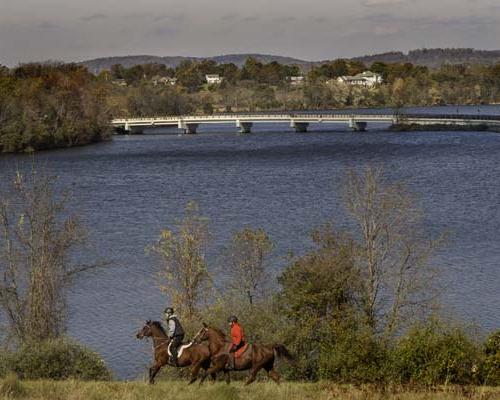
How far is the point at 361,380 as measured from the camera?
2236 cm

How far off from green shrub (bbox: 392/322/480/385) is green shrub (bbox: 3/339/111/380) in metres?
8.15

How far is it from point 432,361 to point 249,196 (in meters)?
56.4

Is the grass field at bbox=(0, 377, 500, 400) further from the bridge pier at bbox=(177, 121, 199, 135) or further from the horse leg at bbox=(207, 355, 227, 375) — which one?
the bridge pier at bbox=(177, 121, 199, 135)

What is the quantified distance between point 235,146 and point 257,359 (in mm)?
111560

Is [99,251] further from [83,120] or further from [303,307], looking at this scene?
[83,120]

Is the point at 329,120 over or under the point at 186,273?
under

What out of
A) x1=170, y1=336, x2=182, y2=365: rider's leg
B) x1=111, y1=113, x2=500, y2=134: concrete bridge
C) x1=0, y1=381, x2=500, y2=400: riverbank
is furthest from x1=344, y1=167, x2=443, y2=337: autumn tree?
x1=111, y1=113, x2=500, y2=134: concrete bridge

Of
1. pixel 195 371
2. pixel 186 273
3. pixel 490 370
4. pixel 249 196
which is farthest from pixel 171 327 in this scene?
pixel 249 196

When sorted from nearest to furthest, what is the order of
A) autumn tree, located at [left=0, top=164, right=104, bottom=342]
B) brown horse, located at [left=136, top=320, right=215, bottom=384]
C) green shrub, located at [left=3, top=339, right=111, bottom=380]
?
1. brown horse, located at [left=136, top=320, right=215, bottom=384]
2. green shrub, located at [left=3, top=339, right=111, bottom=380]
3. autumn tree, located at [left=0, top=164, right=104, bottom=342]

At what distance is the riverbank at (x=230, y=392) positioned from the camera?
20.0m

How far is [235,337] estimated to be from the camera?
2236 centimetres

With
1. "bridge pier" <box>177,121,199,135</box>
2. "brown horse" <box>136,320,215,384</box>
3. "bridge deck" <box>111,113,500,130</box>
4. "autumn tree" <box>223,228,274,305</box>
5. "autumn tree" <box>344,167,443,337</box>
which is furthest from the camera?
"bridge pier" <box>177,121,199,135</box>

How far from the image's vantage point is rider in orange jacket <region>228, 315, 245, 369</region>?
72.9 ft

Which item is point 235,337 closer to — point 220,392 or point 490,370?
point 220,392
